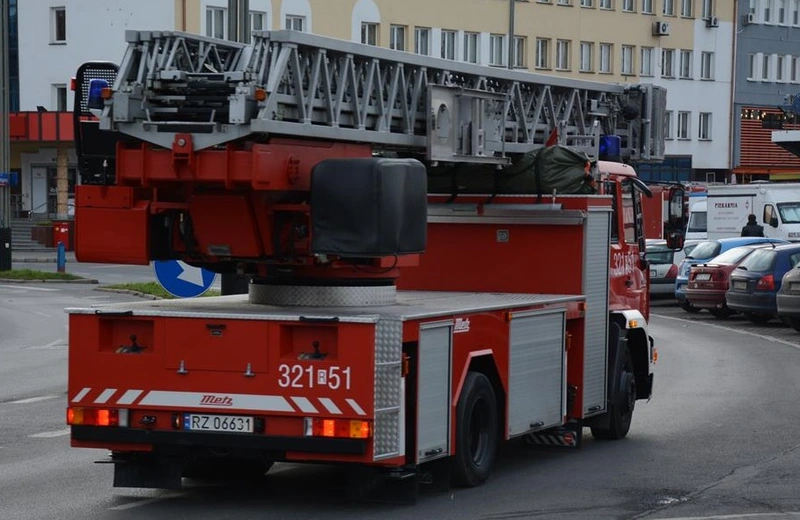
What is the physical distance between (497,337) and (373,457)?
1.88 m

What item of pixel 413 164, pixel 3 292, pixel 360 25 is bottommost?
pixel 3 292

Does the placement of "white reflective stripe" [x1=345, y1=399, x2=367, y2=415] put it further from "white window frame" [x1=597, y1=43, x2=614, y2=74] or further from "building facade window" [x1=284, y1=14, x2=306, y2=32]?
"white window frame" [x1=597, y1=43, x2=614, y2=74]

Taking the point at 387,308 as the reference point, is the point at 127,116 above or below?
above

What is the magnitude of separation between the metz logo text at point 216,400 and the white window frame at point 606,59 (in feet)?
215

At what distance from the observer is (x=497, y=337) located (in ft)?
39.0

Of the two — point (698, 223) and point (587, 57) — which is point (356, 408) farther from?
point (587, 57)

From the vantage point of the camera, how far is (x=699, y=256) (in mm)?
35781

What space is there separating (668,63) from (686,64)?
1227 mm

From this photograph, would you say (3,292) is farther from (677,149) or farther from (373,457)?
(677,149)

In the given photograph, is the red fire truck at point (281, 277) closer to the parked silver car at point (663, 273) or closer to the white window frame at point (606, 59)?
the parked silver car at point (663, 273)

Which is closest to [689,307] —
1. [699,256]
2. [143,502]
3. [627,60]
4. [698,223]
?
[699,256]

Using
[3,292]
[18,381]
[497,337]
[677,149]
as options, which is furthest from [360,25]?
[497,337]

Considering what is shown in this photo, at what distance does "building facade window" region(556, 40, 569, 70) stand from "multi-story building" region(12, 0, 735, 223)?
44mm

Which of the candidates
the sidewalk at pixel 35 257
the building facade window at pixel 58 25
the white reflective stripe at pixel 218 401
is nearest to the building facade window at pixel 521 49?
the building facade window at pixel 58 25
